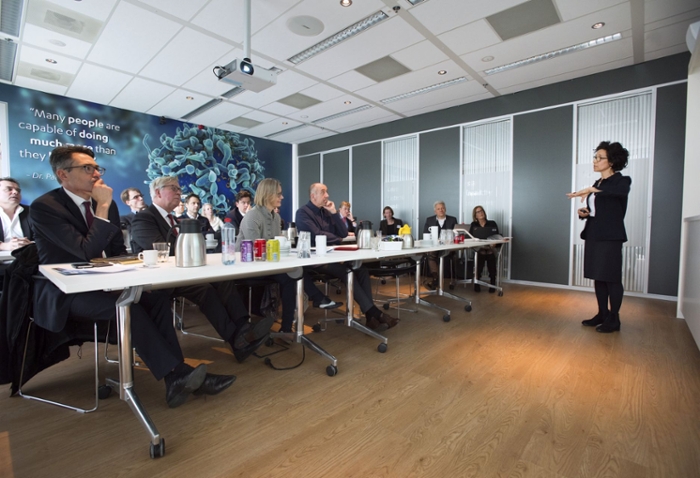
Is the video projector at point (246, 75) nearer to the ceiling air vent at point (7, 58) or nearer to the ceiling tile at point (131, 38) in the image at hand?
the ceiling tile at point (131, 38)

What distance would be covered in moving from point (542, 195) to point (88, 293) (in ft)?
18.0

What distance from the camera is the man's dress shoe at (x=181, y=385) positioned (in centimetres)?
163

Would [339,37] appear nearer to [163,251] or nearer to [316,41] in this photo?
[316,41]

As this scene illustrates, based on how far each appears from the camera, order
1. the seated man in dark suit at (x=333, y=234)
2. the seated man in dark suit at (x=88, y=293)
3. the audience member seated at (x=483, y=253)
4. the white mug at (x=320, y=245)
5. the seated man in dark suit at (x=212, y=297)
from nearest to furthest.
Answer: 1. the seated man in dark suit at (x=88, y=293)
2. the seated man in dark suit at (x=212, y=297)
3. the white mug at (x=320, y=245)
4. the seated man in dark suit at (x=333, y=234)
5. the audience member seated at (x=483, y=253)

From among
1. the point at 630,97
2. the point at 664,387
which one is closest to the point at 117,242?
the point at 664,387

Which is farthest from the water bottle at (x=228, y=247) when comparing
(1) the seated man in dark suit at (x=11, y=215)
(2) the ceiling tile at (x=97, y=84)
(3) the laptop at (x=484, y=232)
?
(2) the ceiling tile at (x=97, y=84)

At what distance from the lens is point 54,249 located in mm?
1706

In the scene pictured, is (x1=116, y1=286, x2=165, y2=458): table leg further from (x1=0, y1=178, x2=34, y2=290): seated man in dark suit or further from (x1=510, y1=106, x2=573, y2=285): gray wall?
(x1=510, y1=106, x2=573, y2=285): gray wall

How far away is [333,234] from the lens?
3.82m

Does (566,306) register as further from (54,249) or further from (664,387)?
(54,249)

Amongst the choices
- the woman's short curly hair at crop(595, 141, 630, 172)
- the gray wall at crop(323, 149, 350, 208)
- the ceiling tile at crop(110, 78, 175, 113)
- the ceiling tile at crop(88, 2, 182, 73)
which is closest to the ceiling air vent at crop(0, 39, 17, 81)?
the ceiling tile at crop(88, 2, 182, 73)

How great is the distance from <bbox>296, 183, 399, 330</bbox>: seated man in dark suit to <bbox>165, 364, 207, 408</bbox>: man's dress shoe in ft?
4.04

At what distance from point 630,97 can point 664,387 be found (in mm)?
4121

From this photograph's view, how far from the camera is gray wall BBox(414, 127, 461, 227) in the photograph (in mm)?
6008
